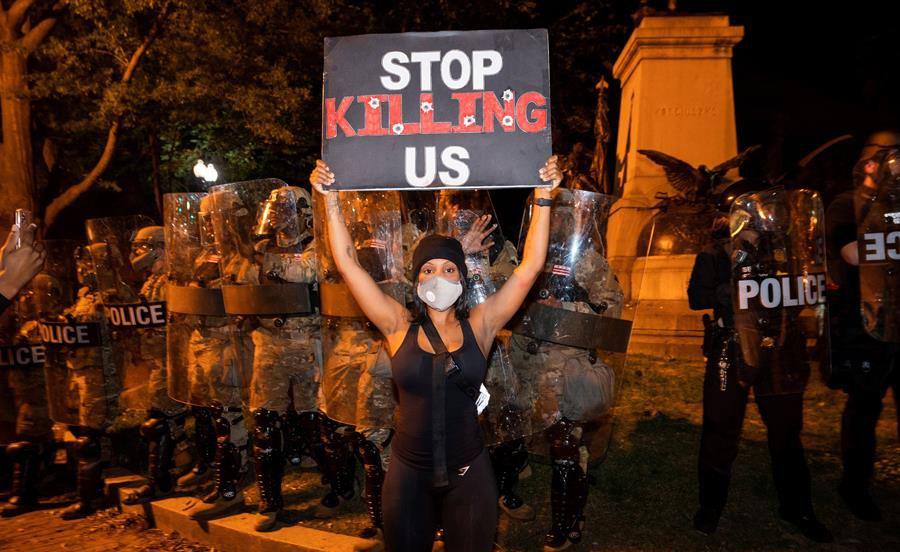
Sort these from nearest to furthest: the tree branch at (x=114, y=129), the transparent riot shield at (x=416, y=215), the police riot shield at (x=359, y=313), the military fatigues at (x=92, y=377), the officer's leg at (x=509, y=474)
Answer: the police riot shield at (x=359, y=313)
the transparent riot shield at (x=416, y=215)
the officer's leg at (x=509, y=474)
the military fatigues at (x=92, y=377)
the tree branch at (x=114, y=129)

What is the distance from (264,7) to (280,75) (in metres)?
1.33

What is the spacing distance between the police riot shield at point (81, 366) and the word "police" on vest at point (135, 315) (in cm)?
20

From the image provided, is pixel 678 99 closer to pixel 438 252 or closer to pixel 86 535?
pixel 438 252

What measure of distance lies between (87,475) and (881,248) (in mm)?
6672

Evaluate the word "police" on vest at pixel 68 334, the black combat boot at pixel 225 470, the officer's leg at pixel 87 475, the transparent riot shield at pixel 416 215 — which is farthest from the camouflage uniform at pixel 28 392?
the transparent riot shield at pixel 416 215

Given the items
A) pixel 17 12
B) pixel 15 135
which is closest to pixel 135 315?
pixel 15 135

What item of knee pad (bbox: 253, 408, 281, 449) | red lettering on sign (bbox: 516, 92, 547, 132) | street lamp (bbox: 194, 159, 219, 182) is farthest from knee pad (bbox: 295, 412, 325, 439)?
street lamp (bbox: 194, 159, 219, 182)

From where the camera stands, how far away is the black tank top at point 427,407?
300cm

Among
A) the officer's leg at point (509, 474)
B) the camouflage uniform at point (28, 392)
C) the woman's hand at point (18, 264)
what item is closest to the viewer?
the woman's hand at point (18, 264)

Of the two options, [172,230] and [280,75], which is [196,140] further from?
[172,230]

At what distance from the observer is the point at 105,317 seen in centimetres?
619

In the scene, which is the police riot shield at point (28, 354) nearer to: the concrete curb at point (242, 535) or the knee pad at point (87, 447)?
the knee pad at point (87, 447)

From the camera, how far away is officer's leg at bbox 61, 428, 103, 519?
5.73 meters

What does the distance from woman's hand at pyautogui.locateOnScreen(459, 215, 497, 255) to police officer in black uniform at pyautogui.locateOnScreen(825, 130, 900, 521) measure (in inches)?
101
